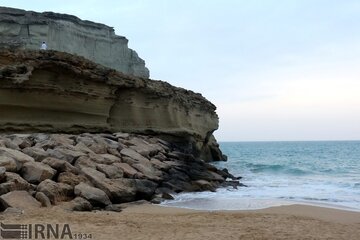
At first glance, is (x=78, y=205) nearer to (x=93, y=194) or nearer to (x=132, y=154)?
(x=93, y=194)

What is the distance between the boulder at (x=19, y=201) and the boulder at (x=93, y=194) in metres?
1.20

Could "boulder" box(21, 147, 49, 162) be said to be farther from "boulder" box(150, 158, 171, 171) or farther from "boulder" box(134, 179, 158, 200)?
"boulder" box(150, 158, 171, 171)

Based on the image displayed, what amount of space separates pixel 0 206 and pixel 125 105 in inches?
515

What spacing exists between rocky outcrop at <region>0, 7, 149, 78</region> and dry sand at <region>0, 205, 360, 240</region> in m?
22.2

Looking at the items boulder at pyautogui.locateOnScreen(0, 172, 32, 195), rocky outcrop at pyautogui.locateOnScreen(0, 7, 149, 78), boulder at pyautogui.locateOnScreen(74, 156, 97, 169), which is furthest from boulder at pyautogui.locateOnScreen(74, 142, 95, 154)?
rocky outcrop at pyautogui.locateOnScreen(0, 7, 149, 78)

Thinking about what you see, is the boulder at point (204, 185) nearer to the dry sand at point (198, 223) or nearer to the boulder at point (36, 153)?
the dry sand at point (198, 223)

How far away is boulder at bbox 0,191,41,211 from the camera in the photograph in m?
9.62

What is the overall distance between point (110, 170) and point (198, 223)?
5.21 metres

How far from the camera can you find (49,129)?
18609mm

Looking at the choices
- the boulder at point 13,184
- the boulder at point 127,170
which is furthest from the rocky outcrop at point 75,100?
the boulder at point 127,170

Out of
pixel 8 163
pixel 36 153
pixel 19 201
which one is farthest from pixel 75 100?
pixel 19 201

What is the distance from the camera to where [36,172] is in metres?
11.5

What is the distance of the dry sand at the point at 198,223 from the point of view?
7773mm

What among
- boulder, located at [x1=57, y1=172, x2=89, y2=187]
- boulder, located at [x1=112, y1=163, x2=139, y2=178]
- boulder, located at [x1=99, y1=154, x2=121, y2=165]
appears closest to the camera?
boulder, located at [x1=57, y1=172, x2=89, y2=187]
